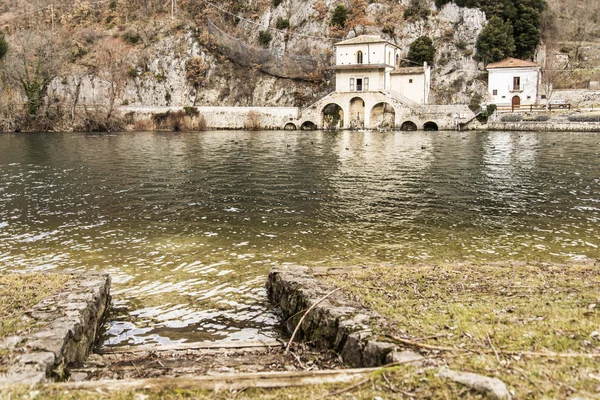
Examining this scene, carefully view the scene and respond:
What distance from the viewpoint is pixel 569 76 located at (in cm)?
7662

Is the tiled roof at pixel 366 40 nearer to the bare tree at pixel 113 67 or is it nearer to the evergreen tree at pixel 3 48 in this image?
the bare tree at pixel 113 67

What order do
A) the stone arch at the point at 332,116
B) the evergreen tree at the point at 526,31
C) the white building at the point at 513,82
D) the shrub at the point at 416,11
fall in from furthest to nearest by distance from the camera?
the shrub at the point at 416,11
the evergreen tree at the point at 526,31
the stone arch at the point at 332,116
the white building at the point at 513,82

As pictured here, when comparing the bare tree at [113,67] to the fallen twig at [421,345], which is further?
the bare tree at [113,67]

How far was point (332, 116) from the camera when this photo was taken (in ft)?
234

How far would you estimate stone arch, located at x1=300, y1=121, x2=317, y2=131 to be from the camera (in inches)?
2788

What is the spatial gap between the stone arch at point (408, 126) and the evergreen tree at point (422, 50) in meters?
13.4

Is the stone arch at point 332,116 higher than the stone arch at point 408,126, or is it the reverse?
the stone arch at point 332,116

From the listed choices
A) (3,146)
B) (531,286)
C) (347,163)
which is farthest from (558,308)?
(3,146)

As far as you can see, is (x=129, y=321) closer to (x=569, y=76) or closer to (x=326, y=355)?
(x=326, y=355)

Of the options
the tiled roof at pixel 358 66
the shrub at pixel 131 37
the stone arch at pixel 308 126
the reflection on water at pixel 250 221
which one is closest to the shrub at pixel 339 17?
the tiled roof at pixel 358 66

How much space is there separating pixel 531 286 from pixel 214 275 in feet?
22.1

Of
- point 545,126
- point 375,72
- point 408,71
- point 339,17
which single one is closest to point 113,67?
point 339,17

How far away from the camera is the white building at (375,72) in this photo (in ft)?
228

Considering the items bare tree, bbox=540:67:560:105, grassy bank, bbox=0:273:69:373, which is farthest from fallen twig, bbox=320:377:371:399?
bare tree, bbox=540:67:560:105
